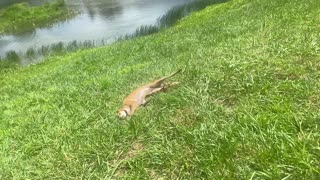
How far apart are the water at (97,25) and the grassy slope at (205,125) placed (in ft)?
69.8

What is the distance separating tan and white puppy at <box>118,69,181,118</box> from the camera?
17.7 feet

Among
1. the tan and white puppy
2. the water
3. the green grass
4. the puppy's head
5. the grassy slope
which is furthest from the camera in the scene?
the green grass

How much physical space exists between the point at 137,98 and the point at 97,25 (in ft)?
99.7

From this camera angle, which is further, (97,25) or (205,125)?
(97,25)

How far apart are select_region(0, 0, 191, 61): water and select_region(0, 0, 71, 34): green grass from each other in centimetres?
202

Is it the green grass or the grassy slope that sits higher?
the grassy slope

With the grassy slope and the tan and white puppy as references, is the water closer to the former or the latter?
the grassy slope

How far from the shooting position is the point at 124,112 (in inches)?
211

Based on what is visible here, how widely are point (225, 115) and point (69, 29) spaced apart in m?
33.5

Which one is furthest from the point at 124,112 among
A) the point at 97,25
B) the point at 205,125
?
the point at 97,25

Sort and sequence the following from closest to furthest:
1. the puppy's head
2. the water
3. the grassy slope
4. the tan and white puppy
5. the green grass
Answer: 1. the grassy slope
2. the puppy's head
3. the tan and white puppy
4. the water
5. the green grass

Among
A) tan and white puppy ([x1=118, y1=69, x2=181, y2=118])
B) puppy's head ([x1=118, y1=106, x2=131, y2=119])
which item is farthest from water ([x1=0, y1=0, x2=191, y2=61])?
puppy's head ([x1=118, y1=106, x2=131, y2=119])

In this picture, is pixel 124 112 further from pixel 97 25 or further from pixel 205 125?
pixel 97 25

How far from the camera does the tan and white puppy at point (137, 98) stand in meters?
5.39
